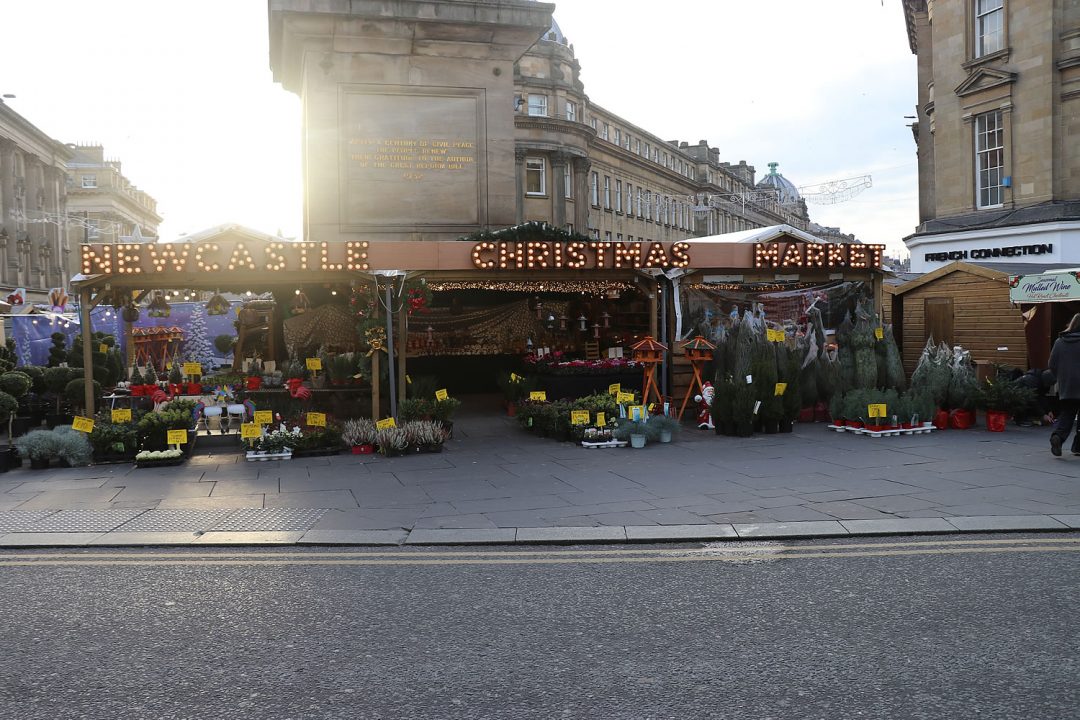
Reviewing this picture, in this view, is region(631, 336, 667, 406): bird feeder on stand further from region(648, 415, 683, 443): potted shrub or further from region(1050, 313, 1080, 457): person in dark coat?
region(1050, 313, 1080, 457): person in dark coat

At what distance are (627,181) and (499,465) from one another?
209 feet

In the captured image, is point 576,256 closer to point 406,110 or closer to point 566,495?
point 566,495

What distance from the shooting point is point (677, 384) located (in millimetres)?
15398

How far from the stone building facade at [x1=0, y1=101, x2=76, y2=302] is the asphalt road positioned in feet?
200

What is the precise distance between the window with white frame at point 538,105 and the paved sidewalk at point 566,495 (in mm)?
50488

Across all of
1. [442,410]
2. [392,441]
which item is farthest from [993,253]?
[392,441]

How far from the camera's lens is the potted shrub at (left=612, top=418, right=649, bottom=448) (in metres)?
12.0

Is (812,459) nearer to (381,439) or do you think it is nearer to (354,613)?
(381,439)

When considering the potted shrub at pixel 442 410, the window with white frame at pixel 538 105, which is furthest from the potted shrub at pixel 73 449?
the window with white frame at pixel 538 105

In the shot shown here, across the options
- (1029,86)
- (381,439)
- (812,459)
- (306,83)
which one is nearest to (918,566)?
(812,459)

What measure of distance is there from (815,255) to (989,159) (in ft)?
47.2

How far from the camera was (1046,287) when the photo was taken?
48.8ft

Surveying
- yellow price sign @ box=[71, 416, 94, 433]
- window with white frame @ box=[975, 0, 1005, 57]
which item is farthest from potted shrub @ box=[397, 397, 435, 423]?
window with white frame @ box=[975, 0, 1005, 57]

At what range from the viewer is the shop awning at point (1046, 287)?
567 inches
